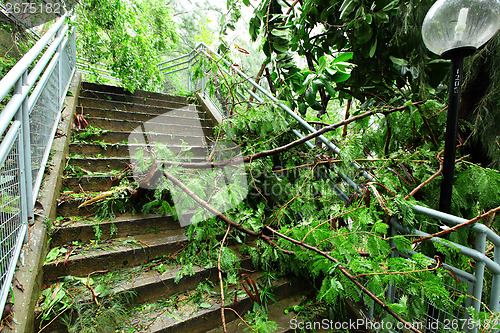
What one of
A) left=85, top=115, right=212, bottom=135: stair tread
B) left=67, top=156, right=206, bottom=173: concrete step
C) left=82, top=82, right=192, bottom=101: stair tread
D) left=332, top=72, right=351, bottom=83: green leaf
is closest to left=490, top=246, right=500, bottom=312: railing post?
left=332, top=72, right=351, bottom=83: green leaf

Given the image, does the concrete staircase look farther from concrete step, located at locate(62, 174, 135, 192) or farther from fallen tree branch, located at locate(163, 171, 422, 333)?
fallen tree branch, located at locate(163, 171, 422, 333)

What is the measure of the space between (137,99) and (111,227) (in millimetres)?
3151

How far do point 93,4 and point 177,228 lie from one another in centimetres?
451

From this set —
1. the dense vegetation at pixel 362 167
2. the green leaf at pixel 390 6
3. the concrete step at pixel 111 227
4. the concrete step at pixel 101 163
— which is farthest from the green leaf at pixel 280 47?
the concrete step at pixel 111 227

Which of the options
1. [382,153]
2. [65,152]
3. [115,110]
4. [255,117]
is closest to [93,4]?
[115,110]

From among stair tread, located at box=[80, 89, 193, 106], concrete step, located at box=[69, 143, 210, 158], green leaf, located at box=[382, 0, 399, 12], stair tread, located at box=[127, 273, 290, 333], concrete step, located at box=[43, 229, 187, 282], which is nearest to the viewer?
stair tread, located at box=[127, 273, 290, 333]

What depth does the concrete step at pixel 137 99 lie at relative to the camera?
409cm

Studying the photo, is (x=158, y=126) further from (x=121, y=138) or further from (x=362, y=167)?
(x=362, y=167)

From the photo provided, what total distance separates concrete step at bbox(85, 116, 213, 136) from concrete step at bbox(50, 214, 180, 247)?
1.67 m

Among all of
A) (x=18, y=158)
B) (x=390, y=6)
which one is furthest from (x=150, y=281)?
(x=390, y=6)

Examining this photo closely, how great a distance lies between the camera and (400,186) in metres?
1.84

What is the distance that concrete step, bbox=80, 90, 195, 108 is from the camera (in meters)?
4.09

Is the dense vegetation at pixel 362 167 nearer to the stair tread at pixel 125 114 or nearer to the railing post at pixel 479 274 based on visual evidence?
the railing post at pixel 479 274

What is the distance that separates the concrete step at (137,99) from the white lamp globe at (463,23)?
13.9ft
